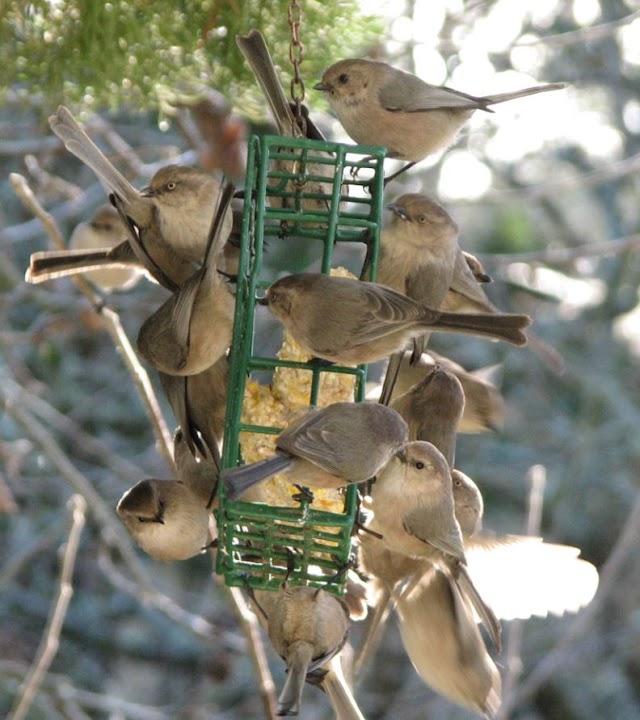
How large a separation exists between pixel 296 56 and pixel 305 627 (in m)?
1.43

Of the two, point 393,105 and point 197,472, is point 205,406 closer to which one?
point 197,472

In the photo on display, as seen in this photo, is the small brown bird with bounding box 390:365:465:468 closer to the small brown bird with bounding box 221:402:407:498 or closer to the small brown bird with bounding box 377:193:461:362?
the small brown bird with bounding box 377:193:461:362

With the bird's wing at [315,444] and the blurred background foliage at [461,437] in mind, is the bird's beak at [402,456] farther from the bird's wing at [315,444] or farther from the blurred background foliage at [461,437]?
the blurred background foliage at [461,437]

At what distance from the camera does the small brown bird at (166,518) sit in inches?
111

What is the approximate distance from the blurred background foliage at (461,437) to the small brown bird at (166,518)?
1605 mm

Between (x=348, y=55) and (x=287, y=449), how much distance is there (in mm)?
1486

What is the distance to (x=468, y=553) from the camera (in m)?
3.14

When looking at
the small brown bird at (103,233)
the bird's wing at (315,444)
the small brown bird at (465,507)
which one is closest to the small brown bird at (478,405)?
the small brown bird at (465,507)

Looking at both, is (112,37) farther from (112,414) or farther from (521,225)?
(521,225)

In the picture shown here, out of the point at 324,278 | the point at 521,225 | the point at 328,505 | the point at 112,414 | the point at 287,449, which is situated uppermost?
the point at 324,278

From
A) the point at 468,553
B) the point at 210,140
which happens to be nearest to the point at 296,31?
the point at 468,553

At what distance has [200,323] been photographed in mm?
2719

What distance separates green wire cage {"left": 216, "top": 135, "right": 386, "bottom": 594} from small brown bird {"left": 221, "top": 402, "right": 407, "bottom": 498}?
0.10 metres

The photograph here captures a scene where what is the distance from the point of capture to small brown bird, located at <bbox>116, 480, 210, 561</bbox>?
111 inches
